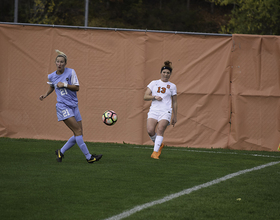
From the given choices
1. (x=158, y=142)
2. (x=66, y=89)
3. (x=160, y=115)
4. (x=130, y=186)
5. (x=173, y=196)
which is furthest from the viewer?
(x=160, y=115)

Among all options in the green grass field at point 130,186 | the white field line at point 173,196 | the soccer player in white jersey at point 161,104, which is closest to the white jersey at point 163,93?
the soccer player in white jersey at point 161,104

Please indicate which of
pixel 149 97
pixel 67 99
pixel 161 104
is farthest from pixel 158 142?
pixel 67 99

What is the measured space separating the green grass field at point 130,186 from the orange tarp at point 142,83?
1.75m

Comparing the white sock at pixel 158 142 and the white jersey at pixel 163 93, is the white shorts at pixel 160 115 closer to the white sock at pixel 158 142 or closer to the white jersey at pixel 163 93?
the white jersey at pixel 163 93

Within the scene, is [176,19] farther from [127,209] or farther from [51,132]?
[127,209]

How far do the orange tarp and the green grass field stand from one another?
5.74 ft

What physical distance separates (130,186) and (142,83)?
17.7 feet

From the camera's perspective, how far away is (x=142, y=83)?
1064 cm

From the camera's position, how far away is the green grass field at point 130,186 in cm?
426

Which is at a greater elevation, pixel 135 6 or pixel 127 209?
pixel 135 6

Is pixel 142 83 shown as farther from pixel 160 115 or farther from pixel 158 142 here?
pixel 158 142

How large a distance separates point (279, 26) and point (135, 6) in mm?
21669

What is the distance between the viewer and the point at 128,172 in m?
6.51

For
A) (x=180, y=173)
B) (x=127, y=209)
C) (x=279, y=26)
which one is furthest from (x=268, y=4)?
(x=127, y=209)
